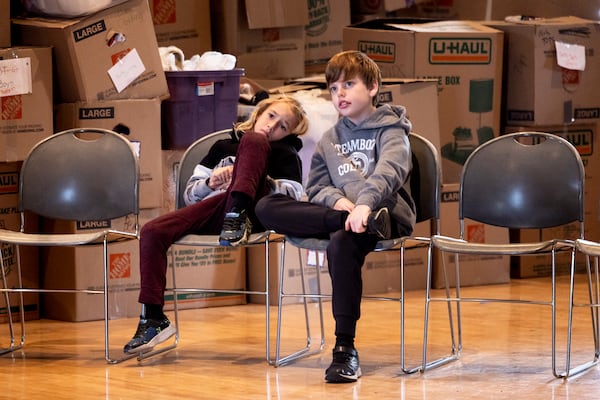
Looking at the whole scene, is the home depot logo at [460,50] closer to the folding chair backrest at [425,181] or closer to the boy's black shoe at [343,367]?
the folding chair backrest at [425,181]

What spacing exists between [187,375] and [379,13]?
3386mm

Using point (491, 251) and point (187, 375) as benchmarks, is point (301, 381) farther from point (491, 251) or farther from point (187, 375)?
point (491, 251)

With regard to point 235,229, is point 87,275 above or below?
below

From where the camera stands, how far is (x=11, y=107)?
4.57m

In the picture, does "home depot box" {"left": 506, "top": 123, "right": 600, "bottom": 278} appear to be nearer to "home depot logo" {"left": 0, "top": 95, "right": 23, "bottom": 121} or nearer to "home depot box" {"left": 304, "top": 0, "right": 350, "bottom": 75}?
"home depot box" {"left": 304, "top": 0, "right": 350, "bottom": 75}

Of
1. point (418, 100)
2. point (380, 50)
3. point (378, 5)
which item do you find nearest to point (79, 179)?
point (418, 100)

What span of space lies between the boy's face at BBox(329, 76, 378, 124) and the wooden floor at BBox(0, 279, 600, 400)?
2.77 ft

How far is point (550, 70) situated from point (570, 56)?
11 centimetres

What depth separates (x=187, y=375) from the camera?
387cm

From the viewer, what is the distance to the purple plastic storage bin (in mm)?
4910

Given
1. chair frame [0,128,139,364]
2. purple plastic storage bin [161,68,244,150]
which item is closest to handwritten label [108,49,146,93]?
purple plastic storage bin [161,68,244,150]

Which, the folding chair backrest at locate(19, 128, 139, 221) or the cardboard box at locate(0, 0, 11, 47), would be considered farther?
the cardboard box at locate(0, 0, 11, 47)

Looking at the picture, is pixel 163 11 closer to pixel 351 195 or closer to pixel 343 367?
pixel 351 195

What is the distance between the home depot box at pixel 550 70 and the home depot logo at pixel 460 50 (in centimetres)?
20
